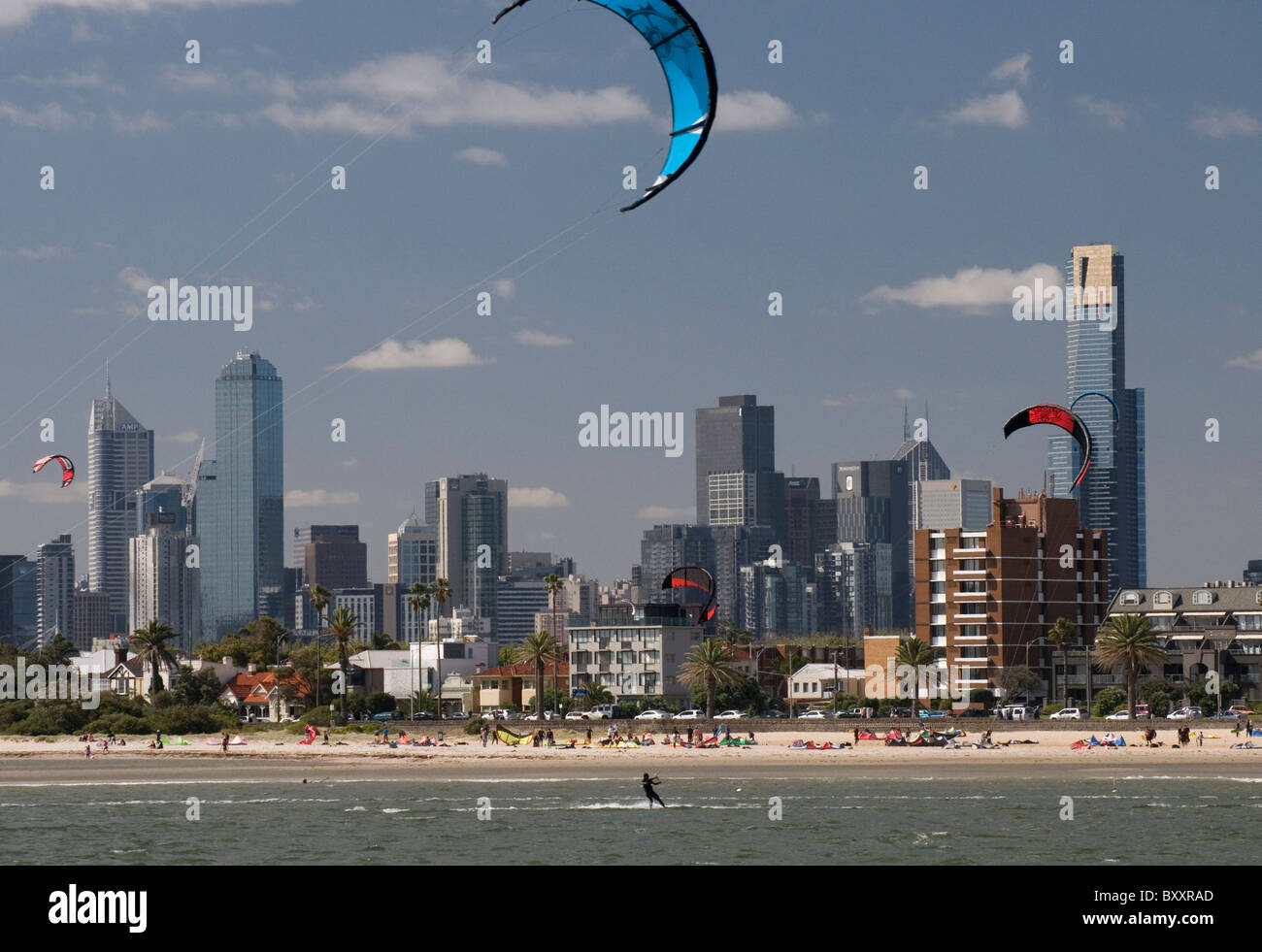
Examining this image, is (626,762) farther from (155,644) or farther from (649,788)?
(155,644)

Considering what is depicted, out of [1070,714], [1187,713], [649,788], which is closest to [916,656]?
[1070,714]

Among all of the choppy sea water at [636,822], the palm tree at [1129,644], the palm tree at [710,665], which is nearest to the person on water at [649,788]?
the choppy sea water at [636,822]

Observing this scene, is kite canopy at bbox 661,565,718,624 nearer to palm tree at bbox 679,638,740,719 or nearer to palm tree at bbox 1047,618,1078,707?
palm tree at bbox 679,638,740,719

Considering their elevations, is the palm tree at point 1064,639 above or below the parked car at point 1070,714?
above

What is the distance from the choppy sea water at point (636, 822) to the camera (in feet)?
112

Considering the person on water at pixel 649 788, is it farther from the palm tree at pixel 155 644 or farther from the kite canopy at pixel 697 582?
the palm tree at pixel 155 644

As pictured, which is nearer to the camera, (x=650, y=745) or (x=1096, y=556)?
(x=650, y=745)

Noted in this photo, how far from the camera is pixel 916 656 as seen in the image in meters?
98.4

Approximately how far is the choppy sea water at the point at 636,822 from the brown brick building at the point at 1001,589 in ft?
164
